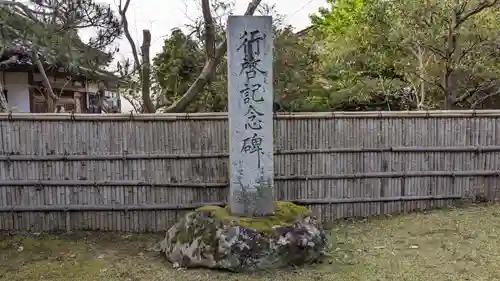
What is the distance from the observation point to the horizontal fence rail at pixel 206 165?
5.57 m

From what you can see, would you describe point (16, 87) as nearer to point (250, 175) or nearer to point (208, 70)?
point (208, 70)

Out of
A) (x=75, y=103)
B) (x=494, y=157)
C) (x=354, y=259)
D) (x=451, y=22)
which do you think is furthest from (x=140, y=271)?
(x=75, y=103)

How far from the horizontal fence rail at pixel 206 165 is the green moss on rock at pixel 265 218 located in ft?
3.29

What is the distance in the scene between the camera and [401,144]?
617 centimetres

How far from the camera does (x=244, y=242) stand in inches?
Result: 171

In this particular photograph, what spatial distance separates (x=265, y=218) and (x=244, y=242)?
0.45 meters

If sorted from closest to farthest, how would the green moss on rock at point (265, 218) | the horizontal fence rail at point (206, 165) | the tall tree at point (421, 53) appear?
the green moss on rock at point (265, 218), the horizontal fence rail at point (206, 165), the tall tree at point (421, 53)

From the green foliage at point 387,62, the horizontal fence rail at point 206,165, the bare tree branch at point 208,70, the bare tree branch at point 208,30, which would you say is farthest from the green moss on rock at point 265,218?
the green foliage at point 387,62

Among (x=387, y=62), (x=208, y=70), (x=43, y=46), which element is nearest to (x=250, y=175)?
(x=208, y=70)

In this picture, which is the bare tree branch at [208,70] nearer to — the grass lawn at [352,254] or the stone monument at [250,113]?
the stone monument at [250,113]

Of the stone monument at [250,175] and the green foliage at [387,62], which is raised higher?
the green foliage at [387,62]

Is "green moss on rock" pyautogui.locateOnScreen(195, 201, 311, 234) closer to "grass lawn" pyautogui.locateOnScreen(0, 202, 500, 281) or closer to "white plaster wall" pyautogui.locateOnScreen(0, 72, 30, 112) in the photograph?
"grass lawn" pyautogui.locateOnScreen(0, 202, 500, 281)

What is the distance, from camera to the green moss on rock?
4.49 metres

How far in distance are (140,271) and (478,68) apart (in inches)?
285
